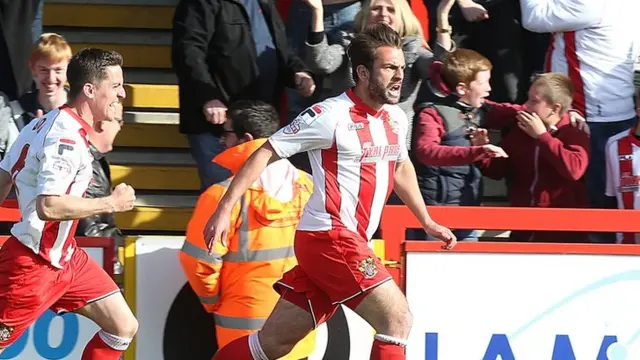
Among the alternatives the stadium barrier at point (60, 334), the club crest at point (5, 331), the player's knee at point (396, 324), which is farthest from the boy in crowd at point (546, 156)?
the club crest at point (5, 331)

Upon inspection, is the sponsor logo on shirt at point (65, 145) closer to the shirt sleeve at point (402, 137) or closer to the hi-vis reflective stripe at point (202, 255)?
the hi-vis reflective stripe at point (202, 255)

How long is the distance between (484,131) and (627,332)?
130cm

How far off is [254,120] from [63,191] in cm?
114

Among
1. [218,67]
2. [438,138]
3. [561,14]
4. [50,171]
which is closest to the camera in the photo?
[50,171]

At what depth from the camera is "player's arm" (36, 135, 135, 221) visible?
5562mm

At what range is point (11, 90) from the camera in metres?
7.88

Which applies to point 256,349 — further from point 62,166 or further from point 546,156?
point 546,156

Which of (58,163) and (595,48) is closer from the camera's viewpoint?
(58,163)

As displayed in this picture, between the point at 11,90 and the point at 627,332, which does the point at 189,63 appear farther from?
the point at 627,332

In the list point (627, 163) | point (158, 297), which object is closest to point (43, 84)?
point (158, 297)

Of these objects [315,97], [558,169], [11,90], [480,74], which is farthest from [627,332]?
[11,90]

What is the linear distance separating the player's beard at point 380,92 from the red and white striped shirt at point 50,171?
1.30 meters

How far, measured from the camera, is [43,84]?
23.8 ft

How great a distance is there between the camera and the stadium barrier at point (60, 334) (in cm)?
665
